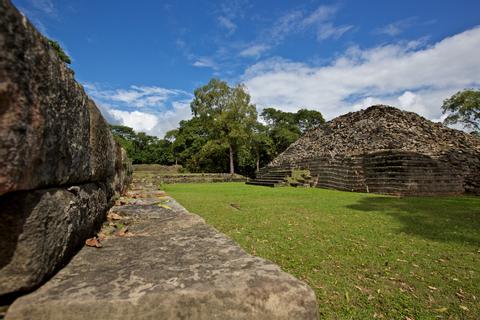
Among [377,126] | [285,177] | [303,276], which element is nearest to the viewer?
[303,276]

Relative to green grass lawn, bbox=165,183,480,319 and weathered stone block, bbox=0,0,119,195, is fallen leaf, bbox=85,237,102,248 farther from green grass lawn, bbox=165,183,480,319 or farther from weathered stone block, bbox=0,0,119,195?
green grass lawn, bbox=165,183,480,319

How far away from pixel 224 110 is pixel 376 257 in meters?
26.6

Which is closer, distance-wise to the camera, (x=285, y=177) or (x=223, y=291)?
(x=223, y=291)

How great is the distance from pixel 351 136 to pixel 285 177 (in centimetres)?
522

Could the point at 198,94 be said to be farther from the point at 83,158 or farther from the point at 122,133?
the point at 122,133

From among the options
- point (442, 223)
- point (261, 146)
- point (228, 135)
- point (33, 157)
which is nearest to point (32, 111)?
point (33, 157)

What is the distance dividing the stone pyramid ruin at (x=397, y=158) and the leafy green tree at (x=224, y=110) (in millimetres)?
10710

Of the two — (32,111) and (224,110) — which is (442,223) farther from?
(224,110)

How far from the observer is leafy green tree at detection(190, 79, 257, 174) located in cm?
2830

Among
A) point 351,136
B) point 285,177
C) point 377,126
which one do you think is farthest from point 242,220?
point 351,136

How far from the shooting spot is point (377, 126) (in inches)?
619

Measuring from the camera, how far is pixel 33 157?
991 mm

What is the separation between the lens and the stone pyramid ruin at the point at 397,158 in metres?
11.0

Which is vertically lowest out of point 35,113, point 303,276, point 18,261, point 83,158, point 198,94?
point 303,276
